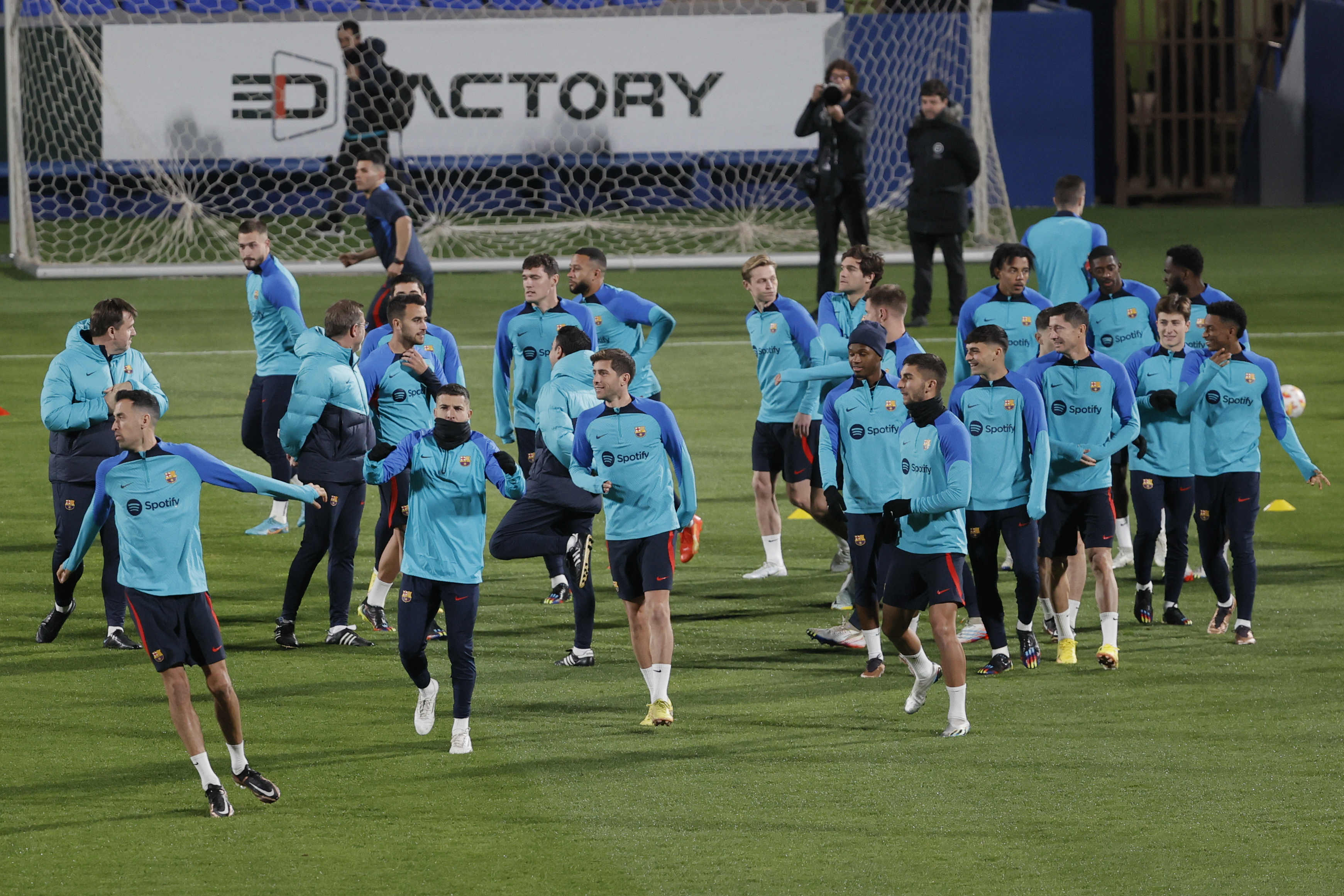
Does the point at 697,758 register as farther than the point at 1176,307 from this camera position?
No

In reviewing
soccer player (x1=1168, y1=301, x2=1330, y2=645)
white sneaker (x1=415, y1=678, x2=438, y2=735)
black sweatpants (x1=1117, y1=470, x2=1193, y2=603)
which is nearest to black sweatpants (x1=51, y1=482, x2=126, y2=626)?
white sneaker (x1=415, y1=678, x2=438, y2=735)

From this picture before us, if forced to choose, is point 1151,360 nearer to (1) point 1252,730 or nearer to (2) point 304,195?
(1) point 1252,730

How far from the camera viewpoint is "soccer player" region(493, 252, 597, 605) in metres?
9.82

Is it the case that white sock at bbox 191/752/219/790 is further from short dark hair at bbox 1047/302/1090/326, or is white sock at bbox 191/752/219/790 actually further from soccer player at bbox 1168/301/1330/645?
soccer player at bbox 1168/301/1330/645

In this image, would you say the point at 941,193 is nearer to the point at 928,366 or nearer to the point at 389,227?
the point at 389,227

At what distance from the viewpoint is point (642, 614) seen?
783 cm

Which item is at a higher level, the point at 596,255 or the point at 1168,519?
the point at 596,255

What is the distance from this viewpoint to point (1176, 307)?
30.9 ft

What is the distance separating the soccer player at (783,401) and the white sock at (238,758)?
383 centimetres

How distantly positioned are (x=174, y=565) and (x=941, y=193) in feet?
42.2

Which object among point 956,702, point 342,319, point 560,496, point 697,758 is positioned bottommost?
point 697,758

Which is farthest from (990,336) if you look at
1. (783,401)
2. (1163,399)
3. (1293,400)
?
(1293,400)

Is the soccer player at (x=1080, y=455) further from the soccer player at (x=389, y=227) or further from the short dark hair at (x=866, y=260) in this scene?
the soccer player at (x=389, y=227)

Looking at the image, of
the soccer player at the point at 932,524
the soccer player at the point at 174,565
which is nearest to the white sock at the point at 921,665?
the soccer player at the point at 932,524
